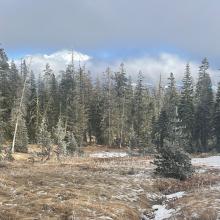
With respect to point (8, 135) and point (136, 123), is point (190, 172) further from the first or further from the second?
point (136, 123)

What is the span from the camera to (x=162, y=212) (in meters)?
21.9

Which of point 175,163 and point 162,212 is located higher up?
point 175,163

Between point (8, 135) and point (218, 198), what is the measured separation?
60.3 meters

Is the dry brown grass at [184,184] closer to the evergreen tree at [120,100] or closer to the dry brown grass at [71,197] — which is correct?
the dry brown grass at [71,197]

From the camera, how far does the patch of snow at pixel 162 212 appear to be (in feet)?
68.5

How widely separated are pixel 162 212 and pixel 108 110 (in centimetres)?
7081

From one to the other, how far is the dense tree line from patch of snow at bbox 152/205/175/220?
4748cm

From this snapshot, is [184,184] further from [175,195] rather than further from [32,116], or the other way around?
[32,116]

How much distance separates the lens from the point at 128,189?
1064 inches

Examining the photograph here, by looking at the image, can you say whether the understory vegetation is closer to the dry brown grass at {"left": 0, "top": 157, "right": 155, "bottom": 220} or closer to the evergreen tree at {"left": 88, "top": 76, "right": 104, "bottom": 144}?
the evergreen tree at {"left": 88, "top": 76, "right": 104, "bottom": 144}

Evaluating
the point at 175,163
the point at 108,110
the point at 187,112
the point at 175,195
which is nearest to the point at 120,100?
the point at 108,110

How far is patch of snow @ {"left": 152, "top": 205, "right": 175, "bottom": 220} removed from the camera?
20.9 meters

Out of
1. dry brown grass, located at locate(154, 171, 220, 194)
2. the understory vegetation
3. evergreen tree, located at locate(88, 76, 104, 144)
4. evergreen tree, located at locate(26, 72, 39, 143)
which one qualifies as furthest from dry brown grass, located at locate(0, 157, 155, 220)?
evergreen tree, located at locate(88, 76, 104, 144)

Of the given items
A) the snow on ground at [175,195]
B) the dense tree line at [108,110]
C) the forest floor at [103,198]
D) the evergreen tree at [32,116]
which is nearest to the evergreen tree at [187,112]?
the dense tree line at [108,110]
